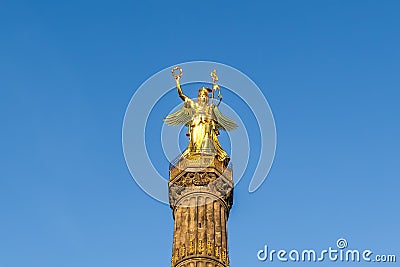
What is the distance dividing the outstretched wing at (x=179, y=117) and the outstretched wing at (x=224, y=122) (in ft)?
6.13

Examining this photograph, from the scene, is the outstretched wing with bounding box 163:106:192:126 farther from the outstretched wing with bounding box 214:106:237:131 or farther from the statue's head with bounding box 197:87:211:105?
the outstretched wing with bounding box 214:106:237:131

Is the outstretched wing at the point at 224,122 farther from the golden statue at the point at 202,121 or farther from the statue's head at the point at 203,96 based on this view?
the statue's head at the point at 203,96

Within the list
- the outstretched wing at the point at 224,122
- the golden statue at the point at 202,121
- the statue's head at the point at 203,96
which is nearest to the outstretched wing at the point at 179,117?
the golden statue at the point at 202,121

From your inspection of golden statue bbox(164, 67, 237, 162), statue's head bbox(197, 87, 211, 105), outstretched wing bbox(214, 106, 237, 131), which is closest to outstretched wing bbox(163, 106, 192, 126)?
golden statue bbox(164, 67, 237, 162)

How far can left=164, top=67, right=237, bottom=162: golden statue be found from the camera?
53.4 meters

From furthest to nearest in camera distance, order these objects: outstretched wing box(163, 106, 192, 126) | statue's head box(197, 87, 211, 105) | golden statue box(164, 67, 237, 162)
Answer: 1. statue's head box(197, 87, 211, 105)
2. outstretched wing box(163, 106, 192, 126)
3. golden statue box(164, 67, 237, 162)

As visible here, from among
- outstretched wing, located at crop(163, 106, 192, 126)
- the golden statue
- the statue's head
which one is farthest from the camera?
the statue's head

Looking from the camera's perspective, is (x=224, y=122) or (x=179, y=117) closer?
(x=179, y=117)

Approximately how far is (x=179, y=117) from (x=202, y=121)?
6.76 feet

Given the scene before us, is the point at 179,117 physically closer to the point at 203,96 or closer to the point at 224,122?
the point at 203,96

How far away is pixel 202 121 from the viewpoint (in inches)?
2160

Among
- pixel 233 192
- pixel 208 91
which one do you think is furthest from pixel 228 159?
pixel 208 91

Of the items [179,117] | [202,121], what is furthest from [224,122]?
[179,117]

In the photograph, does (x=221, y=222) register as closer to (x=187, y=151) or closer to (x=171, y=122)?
(x=187, y=151)
